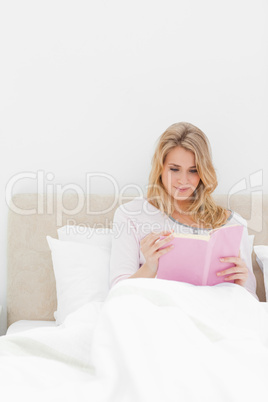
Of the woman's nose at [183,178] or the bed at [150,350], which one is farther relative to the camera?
the woman's nose at [183,178]

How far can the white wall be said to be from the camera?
2.45m

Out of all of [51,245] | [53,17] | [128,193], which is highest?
[53,17]

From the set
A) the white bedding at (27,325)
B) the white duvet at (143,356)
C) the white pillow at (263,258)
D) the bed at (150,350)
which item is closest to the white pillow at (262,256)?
the white pillow at (263,258)

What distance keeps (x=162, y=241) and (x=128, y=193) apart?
0.84m

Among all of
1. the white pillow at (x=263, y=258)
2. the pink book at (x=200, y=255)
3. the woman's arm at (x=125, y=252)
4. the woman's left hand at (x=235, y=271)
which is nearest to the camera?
the pink book at (x=200, y=255)

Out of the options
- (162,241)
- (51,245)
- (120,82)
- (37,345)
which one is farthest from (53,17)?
(37,345)

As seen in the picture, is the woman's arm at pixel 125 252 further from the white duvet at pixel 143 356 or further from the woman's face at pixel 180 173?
the white duvet at pixel 143 356

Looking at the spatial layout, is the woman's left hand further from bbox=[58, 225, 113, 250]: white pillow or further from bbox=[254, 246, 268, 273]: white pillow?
bbox=[58, 225, 113, 250]: white pillow

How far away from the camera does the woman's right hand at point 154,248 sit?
167 centimetres

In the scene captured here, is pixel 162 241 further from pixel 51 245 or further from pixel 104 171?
pixel 104 171

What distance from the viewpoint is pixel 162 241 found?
167 centimetres

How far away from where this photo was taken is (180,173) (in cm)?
214

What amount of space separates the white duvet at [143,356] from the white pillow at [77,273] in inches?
29.4

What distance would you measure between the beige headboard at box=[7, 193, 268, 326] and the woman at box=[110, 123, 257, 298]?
308 mm
